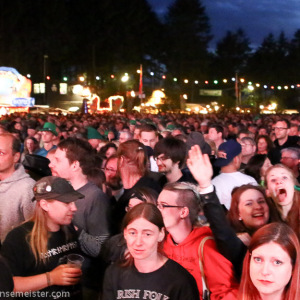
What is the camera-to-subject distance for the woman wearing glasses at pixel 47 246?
3221mm

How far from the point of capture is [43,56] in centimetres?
5200

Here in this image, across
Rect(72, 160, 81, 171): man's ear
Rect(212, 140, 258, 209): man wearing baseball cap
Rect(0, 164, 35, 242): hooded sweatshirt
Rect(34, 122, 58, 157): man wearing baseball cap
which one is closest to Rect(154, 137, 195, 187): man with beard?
Rect(212, 140, 258, 209): man wearing baseball cap

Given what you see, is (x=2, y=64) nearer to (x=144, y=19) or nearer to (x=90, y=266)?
(x=144, y=19)

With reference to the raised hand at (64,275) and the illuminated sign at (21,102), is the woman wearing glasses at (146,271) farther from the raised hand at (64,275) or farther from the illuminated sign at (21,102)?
the illuminated sign at (21,102)

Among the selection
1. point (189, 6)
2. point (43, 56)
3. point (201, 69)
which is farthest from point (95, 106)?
point (189, 6)

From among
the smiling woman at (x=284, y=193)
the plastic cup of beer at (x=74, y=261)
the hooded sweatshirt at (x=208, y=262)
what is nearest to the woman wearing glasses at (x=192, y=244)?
the hooded sweatshirt at (x=208, y=262)

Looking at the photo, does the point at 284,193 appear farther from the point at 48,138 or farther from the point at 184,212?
the point at 48,138

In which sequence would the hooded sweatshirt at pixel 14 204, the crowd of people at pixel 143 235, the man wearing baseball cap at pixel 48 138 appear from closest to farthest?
1. the crowd of people at pixel 143 235
2. the hooded sweatshirt at pixel 14 204
3. the man wearing baseball cap at pixel 48 138

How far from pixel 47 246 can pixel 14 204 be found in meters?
1.03

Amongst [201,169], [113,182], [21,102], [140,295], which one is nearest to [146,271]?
[140,295]

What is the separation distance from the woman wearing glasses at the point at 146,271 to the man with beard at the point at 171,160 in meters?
2.20

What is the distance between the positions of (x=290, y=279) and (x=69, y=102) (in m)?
55.0

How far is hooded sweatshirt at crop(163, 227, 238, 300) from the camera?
317 cm

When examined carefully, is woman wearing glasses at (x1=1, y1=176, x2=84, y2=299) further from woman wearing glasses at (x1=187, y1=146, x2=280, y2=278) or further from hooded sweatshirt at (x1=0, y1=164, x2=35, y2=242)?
woman wearing glasses at (x1=187, y1=146, x2=280, y2=278)
